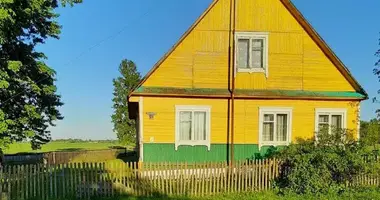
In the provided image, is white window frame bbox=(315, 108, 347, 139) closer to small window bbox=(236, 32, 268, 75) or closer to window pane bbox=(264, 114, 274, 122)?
window pane bbox=(264, 114, 274, 122)

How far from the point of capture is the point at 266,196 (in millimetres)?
13000

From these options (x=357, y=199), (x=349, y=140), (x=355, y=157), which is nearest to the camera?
(x=357, y=199)

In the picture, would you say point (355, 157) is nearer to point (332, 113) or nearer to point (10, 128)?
point (332, 113)

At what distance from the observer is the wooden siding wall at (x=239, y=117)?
58.3 feet

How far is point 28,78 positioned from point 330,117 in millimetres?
15110

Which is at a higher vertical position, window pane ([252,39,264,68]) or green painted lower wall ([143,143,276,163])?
window pane ([252,39,264,68])

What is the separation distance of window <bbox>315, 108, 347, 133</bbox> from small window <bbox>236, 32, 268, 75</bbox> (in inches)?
131

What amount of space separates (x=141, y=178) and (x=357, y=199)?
6.92 meters

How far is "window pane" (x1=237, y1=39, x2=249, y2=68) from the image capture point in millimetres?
18875

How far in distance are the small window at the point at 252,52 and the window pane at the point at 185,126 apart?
334 centimetres

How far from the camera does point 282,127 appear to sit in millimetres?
18781

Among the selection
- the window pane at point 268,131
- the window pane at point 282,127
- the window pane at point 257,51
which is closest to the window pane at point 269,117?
the window pane at point 268,131

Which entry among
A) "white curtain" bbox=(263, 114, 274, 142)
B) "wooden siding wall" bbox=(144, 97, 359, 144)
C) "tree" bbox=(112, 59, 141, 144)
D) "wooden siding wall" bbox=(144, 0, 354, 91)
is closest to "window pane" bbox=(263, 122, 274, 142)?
"white curtain" bbox=(263, 114, 274, 142)

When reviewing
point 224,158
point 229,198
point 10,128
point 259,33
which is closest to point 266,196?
point 229,198
